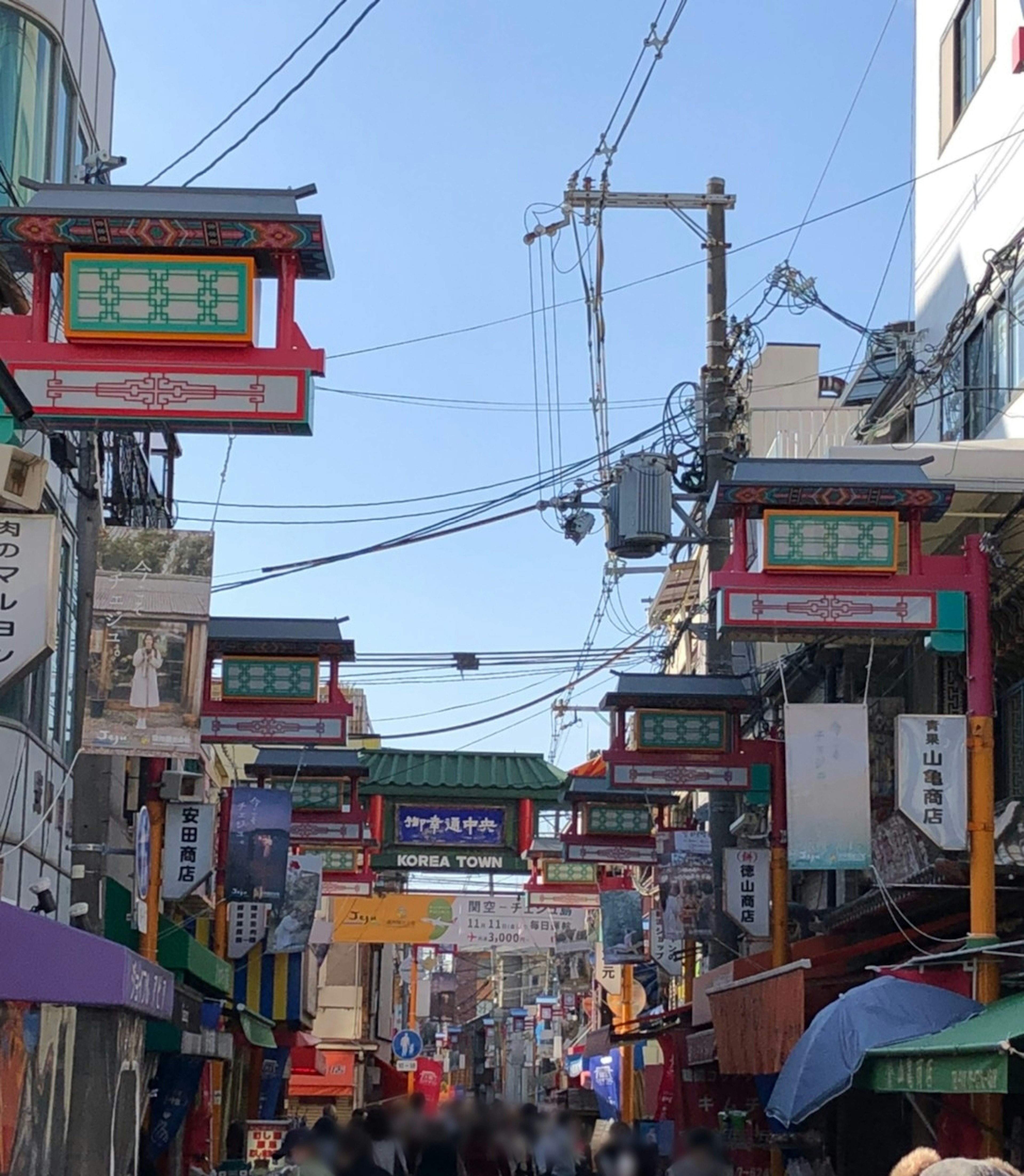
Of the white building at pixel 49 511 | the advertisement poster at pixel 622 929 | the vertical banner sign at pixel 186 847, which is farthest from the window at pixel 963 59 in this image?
the advertisement poster at pixel 622 929

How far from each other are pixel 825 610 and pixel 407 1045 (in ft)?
111

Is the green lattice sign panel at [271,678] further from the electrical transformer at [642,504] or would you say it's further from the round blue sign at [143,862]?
the electrical transformer at [642,504]

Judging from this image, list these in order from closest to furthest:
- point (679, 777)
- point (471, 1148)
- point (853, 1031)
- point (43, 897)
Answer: point (853, 1031) → point (43, 897) → point (471, 1148) → point (679, 777)

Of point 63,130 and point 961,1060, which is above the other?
point 63,130

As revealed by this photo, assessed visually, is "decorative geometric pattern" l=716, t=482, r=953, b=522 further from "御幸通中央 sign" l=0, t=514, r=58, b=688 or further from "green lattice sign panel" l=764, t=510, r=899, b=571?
"御幸通中央 sign" l=0, t=514, r=58, b=688

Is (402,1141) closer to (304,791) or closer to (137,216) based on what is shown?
(137,216)

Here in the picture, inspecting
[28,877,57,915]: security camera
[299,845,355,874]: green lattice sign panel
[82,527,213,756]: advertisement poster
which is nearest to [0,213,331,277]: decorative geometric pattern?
[82,527,213,756]: advertisement poster

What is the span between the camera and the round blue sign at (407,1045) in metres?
48.2

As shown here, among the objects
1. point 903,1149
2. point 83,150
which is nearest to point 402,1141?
point 903,1149

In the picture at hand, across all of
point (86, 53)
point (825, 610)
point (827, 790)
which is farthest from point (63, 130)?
point (827, 790)

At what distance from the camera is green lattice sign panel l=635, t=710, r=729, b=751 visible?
24.5 meters

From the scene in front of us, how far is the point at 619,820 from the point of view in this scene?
31.0 m

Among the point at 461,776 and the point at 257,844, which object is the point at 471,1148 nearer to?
the point at 257,844

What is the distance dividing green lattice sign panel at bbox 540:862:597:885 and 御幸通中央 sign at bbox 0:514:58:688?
26.6 metres
